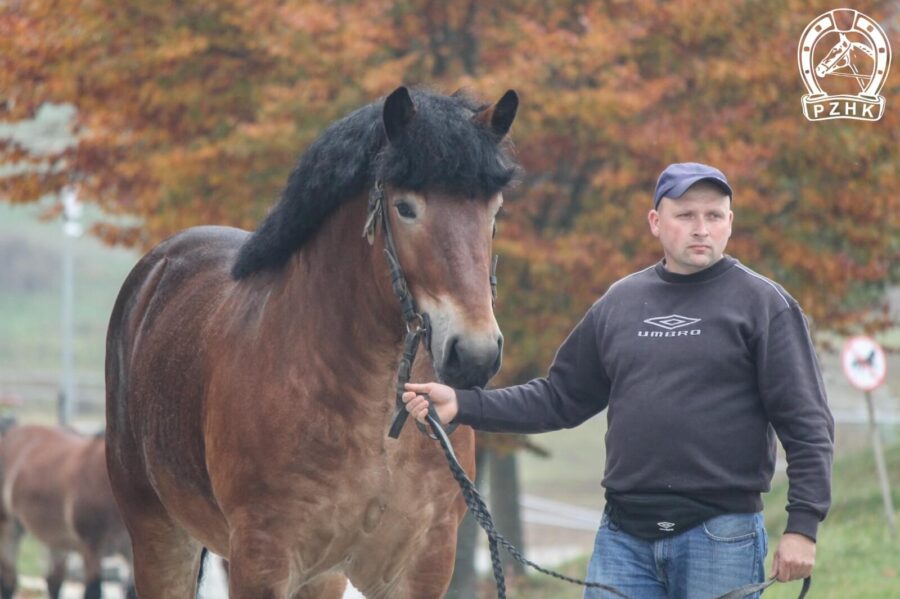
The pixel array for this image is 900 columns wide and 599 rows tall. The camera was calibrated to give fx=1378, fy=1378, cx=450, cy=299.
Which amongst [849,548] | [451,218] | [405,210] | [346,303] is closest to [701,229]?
[451,218]

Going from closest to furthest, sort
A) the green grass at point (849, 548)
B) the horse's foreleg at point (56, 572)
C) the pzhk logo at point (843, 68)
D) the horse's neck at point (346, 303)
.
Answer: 1. the horse's neck at point (346, 303)
2. the green grass at point (849, 548)
3. the pzhk logo at point (843, 68)
4. the horse's foreleg at point (56, 572)

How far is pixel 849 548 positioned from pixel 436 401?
7910mm

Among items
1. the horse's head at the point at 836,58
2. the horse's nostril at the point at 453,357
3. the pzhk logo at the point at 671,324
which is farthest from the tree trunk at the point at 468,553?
the horse's nostril at the point at 453,357

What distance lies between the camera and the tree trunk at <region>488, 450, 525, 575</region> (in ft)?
46.3

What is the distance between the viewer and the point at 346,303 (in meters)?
4.31

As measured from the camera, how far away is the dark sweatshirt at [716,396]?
3.56 meters

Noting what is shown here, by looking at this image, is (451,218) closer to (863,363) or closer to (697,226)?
(697,226)

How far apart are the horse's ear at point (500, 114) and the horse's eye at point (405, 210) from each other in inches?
14.8

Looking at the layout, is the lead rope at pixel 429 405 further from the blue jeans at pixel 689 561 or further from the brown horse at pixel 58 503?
the brown horse at pixel 58 503

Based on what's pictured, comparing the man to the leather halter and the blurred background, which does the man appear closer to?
the leather halter

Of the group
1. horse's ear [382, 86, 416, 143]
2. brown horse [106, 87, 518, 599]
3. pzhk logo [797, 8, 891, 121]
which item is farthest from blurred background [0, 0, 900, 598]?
horse's ear [382, 86, 416, 143]

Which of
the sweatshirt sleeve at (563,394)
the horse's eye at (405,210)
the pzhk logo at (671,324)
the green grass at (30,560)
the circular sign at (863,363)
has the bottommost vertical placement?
the green grass at (30,560)

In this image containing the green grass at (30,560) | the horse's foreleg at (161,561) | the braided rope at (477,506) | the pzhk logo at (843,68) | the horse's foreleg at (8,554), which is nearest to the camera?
the braided rope at (477,506)

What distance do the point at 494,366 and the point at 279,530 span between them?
1.00 m
